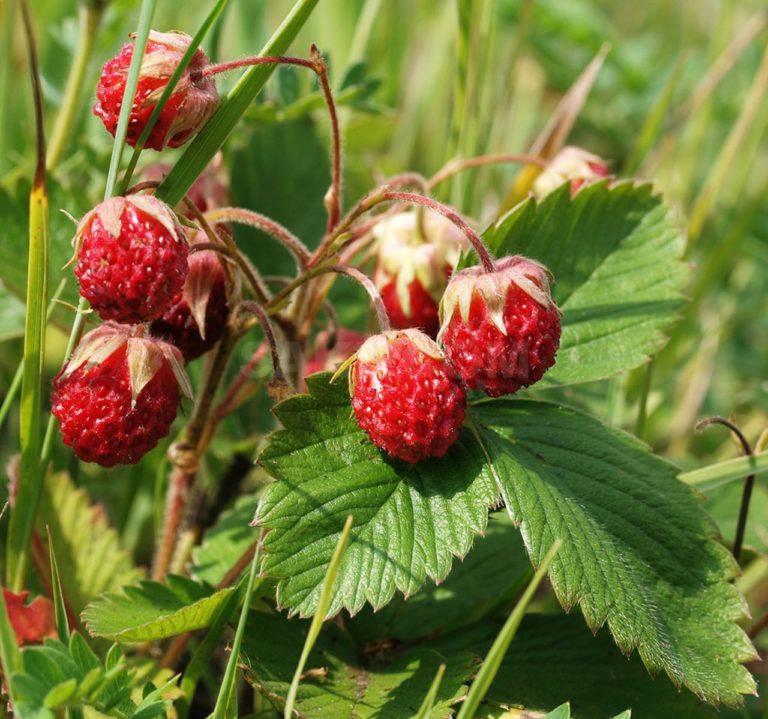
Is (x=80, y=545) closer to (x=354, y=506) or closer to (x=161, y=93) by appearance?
(x=354, y=506)

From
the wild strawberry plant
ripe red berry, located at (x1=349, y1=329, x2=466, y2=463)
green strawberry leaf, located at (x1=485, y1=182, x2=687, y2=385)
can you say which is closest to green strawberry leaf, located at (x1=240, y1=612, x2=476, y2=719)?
the wild strawberry plant

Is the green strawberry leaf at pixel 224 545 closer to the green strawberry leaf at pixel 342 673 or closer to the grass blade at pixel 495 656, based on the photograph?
the green strawberry leaf at pixel 342 673

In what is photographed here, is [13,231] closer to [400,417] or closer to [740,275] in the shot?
[400,417]

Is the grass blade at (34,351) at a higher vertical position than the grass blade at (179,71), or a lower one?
lower

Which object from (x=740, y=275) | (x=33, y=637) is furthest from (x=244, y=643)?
(x=740, y=275)

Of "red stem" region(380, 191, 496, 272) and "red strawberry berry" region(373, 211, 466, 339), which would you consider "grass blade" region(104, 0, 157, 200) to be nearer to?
"red stem" region(380, 191, 496, 272)

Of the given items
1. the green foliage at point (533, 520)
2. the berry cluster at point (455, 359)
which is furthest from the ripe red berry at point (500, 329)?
the green foliage at point (533, 520)

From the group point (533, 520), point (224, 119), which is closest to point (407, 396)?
point (533, 520)
